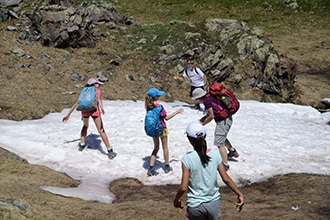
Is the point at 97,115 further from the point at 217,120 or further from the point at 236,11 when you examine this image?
the point at 236,11

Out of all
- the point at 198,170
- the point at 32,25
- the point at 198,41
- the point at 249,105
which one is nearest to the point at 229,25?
the point at 198,41

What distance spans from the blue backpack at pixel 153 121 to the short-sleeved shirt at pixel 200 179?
616cm

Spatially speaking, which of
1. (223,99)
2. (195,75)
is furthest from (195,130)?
(195,75)

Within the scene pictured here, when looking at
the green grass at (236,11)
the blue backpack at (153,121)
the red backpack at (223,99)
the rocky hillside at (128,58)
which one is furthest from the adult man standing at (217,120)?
the green grass at (236,11)

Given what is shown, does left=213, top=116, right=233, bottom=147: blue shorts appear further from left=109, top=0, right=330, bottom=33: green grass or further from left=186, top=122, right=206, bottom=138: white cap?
left=109, top=0, right=330, bottom=33: green grass

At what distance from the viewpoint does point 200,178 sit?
789 cm

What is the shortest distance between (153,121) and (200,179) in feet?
20.5

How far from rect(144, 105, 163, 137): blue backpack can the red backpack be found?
5.50ft

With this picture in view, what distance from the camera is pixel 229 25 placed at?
28828 millimetres

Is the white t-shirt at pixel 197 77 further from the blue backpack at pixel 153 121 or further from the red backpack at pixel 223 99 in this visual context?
the blue backpack at pixel 153 121

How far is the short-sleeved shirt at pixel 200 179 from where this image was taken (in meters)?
7.84

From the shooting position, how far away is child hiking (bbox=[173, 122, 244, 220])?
7.79 metres

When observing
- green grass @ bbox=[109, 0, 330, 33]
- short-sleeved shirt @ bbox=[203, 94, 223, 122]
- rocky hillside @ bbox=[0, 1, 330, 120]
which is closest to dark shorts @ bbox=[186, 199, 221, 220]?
short-sleeved shirt @ bbox=[203, 94, 223, 122]

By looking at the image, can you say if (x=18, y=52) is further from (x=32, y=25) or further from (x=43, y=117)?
(x=43, y=117)
